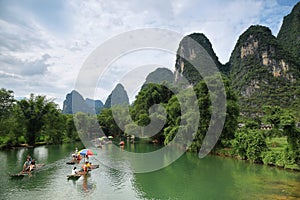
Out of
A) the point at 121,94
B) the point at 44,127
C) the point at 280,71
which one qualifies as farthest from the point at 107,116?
the point at 280,71

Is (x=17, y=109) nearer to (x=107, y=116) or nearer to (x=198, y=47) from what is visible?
(x=107, y=116)

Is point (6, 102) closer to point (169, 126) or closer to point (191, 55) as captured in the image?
point (169, 126)

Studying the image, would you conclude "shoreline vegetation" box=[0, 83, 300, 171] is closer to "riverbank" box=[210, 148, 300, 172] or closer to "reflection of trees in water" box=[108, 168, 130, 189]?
"riverbank" box=[210, 148, 300, 172]

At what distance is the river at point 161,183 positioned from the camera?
41.4ft

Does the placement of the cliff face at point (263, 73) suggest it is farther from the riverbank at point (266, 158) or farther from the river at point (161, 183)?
the river at point (161, 183)

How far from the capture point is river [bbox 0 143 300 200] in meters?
12.6

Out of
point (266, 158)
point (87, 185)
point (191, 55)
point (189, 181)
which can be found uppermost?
point (191, 55)

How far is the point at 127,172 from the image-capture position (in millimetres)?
18203

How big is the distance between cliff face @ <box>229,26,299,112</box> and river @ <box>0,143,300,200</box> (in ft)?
171

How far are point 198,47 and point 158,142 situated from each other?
63977mm

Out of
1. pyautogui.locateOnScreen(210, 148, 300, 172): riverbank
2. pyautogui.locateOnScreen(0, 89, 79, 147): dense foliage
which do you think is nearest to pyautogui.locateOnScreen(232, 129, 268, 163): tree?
pyautogui.locateOnScreen(210, 148, 300, 172): riverbank

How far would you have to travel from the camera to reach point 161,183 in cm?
1534

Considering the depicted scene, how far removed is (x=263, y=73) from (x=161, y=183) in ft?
237

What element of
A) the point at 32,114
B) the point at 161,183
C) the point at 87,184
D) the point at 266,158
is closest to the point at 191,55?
the point at 32,114
